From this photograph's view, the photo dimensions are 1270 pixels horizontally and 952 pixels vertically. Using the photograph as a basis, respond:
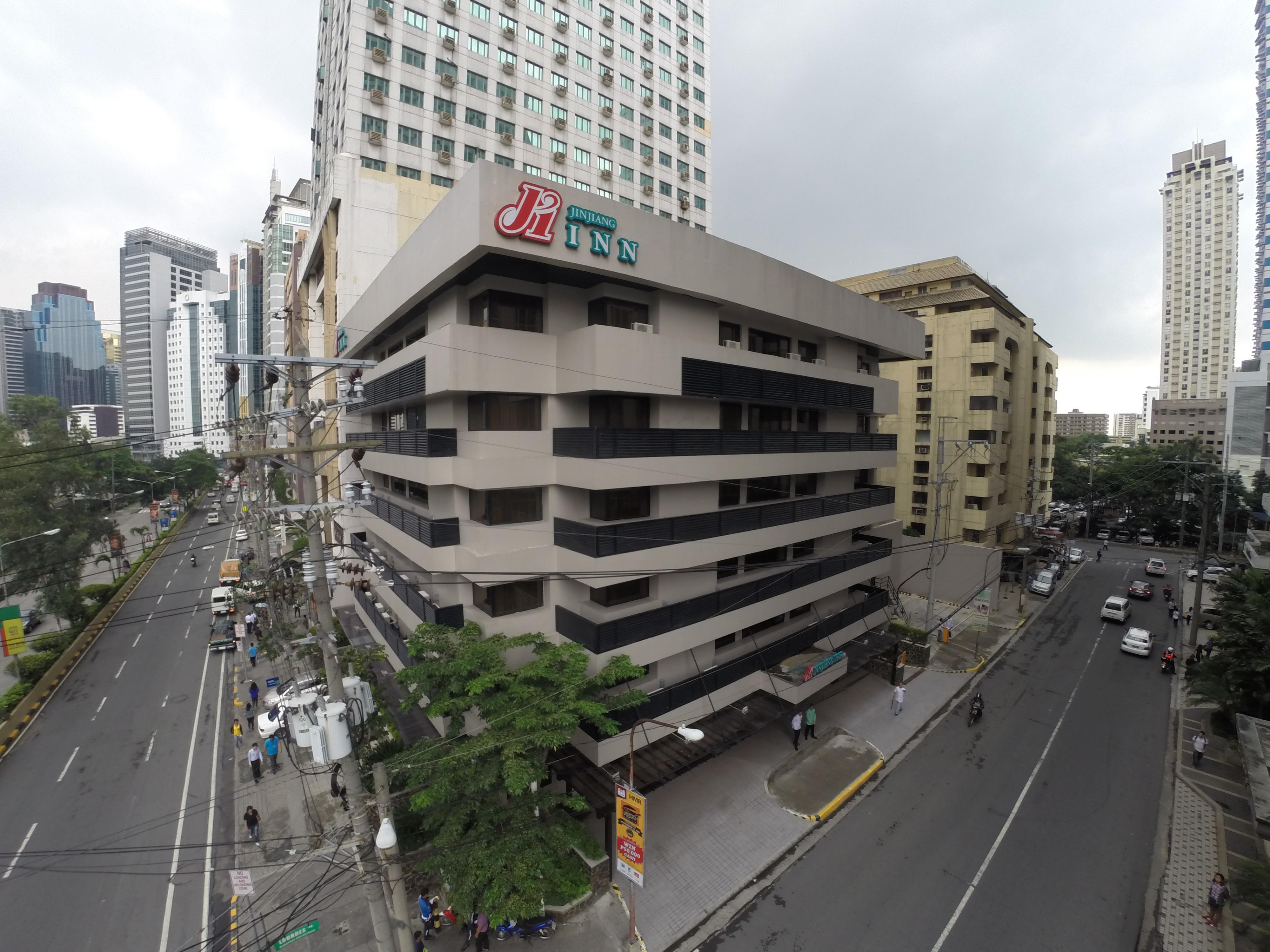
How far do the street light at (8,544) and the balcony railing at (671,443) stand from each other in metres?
29.6

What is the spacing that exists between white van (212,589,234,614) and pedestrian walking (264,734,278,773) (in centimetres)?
1930

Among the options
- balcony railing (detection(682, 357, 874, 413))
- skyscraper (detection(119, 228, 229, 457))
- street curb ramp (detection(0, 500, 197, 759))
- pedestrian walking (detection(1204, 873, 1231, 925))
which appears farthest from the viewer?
skyscraper (detection(119, 228, 229, 457))

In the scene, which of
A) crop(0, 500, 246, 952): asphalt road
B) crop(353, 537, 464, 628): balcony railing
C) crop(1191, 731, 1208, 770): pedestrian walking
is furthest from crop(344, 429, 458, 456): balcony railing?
crop(1191, 731, 1208, 770): pedestrian walking

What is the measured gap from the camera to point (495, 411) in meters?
15.6

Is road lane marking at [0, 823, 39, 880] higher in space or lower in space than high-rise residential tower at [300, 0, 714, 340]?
lower

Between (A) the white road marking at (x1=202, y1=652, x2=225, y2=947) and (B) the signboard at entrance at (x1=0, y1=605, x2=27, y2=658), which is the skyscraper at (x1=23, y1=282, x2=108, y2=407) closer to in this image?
(B) the signboard at entrance at (x1=0, y1=605, x2=27, y2=658)

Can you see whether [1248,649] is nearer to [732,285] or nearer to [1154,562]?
[732,285]

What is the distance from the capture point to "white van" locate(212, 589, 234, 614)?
3744cm

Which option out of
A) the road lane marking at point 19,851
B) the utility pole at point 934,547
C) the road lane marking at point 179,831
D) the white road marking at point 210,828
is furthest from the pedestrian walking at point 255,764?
the utility pole at point 934,547

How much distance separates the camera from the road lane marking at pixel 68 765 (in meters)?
20.6

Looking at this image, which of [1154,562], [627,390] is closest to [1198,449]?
[1154,562]

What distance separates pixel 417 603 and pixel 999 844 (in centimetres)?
1930

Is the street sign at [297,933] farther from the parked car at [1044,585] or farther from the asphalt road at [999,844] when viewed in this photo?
the parked car at [1044,585]

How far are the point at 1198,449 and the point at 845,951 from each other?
270ft
